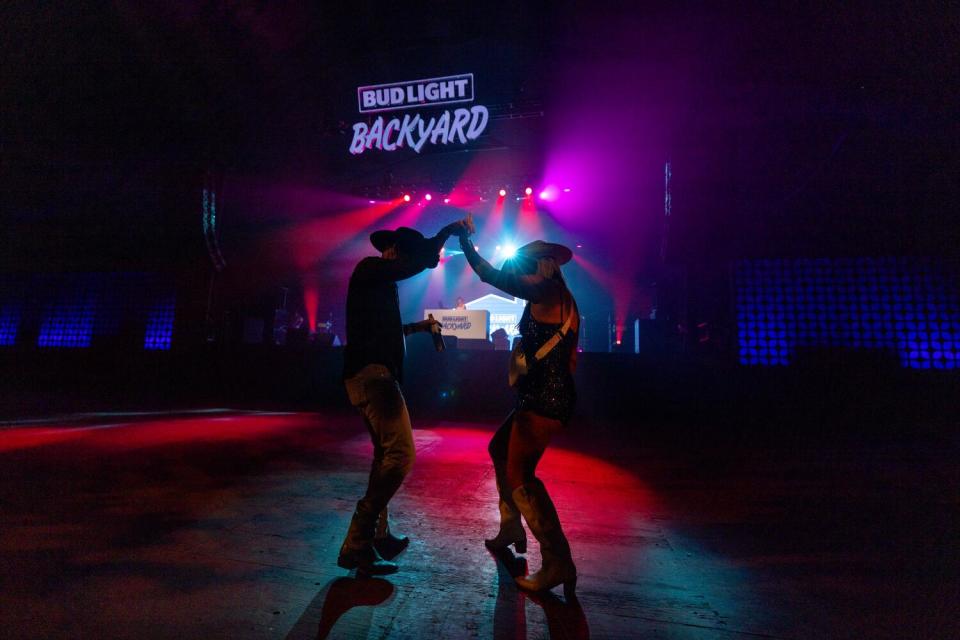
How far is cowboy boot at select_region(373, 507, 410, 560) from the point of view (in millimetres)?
2426

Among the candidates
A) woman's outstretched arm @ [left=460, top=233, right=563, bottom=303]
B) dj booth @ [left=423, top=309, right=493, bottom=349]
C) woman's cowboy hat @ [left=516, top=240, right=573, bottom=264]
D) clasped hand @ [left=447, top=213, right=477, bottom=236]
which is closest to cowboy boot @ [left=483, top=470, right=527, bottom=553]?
woman's outstretched arm @ [left=460, top=233, right=563, bottom=303]

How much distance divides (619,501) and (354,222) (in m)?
12.8

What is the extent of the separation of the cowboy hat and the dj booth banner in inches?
395

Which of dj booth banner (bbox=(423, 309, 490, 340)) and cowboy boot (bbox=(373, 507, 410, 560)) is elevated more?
dj booth banner (bbox=(423, 309, 490, 340))

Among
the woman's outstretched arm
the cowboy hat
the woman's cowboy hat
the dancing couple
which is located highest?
the cowboy hat

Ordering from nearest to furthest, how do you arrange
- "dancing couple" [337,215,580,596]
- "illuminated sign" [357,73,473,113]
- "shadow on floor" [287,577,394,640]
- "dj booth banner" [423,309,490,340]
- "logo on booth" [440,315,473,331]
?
"shadow on floor" [287,577,394,640] → "dancing couple" [337,215,580,596] → "illuminated sign" [357,73,473,113] → "dj booth banner" [423,309,490,340] → "logo on booth" [440,315,473,331]

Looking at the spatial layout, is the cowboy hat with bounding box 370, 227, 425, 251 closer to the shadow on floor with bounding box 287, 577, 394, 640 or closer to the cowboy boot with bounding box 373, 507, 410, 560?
the cowboy boot with bounding box 373, 507, 410, 560

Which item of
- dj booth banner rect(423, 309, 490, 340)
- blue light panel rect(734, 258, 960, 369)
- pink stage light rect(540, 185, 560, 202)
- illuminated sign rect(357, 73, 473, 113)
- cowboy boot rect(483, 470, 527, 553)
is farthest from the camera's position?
dj booth banner rect(423, 309, 490, 340)

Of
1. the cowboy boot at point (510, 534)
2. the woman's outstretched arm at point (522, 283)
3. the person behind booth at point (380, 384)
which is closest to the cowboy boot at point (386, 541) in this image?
the person behind booth at point (380, 384)

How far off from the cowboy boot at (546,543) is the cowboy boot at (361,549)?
0.78 m

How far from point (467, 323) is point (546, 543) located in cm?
1118

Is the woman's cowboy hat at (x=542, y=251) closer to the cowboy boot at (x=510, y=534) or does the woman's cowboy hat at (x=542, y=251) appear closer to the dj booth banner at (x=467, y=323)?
the cowboy boot at (x=510, y=534)

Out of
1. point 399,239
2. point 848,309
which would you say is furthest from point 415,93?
point 848,309

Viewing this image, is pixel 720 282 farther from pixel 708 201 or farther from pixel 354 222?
pixel 354 222
